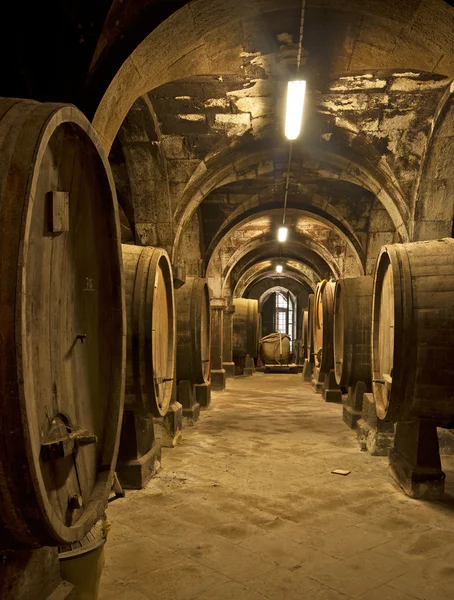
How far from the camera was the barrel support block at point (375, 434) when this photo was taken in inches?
217

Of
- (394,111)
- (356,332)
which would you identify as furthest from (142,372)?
(394,111)

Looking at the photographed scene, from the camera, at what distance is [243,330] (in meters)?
15.7

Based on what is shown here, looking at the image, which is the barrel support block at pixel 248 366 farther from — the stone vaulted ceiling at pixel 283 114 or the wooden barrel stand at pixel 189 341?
the wooden barrel stand at pixel 189 341

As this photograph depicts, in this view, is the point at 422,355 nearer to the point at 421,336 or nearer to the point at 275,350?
the point at 421,336

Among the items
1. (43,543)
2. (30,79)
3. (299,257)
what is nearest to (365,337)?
(30,79)

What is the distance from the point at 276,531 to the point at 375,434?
2452 millimetres

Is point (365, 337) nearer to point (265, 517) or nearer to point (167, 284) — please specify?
point (167, 284)

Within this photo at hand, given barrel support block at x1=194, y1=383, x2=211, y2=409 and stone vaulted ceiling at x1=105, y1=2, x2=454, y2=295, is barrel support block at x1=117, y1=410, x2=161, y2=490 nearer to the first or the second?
stone vaulted ceiling at x1=105, y1=2, x2=454, y2=295

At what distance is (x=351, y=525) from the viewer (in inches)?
140

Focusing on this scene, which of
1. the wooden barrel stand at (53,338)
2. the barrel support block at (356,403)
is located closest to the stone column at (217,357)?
the barrel support block at (356,403)

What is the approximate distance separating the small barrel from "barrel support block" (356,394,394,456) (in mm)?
11299

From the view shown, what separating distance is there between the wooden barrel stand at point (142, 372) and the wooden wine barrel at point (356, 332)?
2.52 meters

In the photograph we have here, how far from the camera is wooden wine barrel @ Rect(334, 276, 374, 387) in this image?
637 centimetres

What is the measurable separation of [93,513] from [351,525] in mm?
2247
